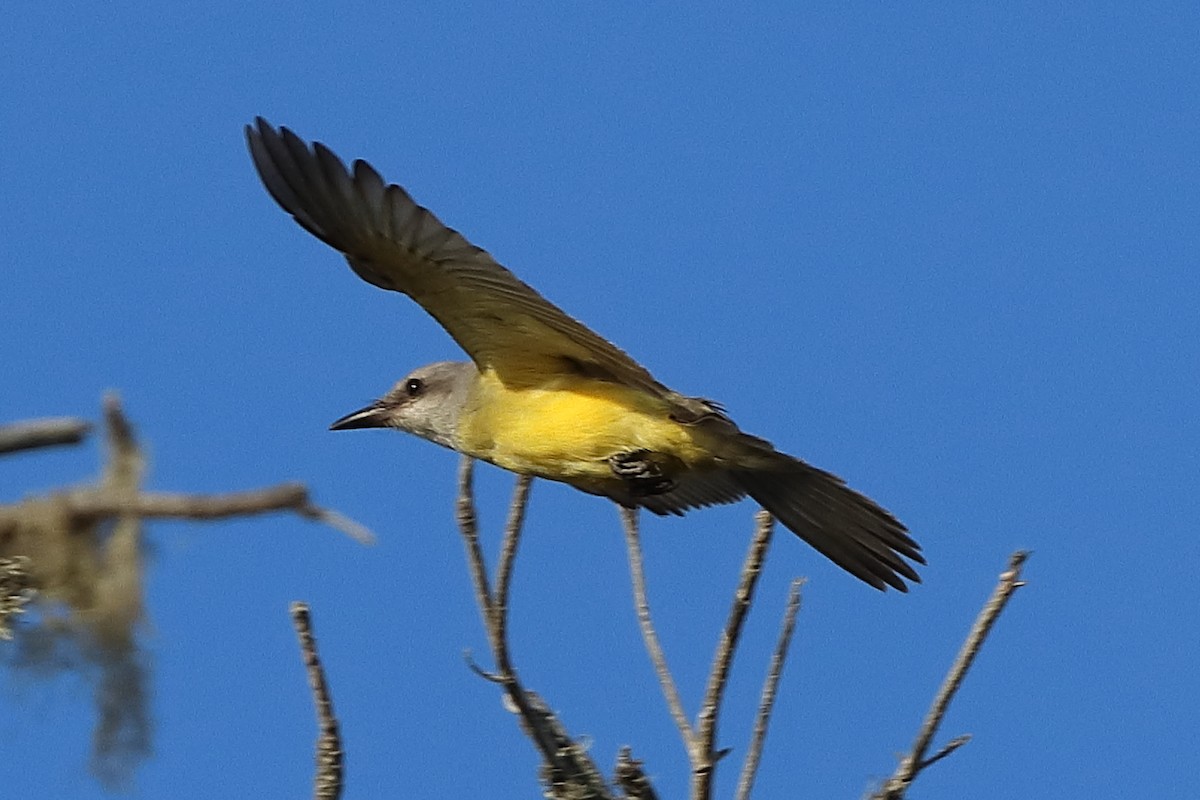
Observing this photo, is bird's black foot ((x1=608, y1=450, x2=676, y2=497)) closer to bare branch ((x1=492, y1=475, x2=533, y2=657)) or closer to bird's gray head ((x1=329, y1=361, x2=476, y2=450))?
bird's gray head ((x1=329, y1=361, x2=476, y2=450))

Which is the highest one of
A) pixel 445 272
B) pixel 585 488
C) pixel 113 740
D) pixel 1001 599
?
pixel 445 272

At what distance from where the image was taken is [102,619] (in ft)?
7.85

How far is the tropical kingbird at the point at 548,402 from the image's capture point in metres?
5.23

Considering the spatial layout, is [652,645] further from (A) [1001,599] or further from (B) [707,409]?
(B) [707,409]

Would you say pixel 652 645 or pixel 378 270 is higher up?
pixel 378 270

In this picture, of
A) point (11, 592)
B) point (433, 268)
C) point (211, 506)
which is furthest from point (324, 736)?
point (433, 268)

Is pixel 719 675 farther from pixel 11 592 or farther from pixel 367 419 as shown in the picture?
pixel 367 419

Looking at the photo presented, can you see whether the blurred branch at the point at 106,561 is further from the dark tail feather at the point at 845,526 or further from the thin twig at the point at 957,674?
the dark tail feather at the point at 845,526

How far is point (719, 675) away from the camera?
340cm

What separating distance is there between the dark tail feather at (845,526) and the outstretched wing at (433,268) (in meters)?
0.68

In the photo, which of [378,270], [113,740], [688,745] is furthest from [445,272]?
[113,740]

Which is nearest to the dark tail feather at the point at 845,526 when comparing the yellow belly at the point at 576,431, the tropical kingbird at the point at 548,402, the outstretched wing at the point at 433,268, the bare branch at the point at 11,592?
the tropical kingbird at the point at 548,402

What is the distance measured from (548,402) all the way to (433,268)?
2.42 ft

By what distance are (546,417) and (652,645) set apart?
2.12 metres
